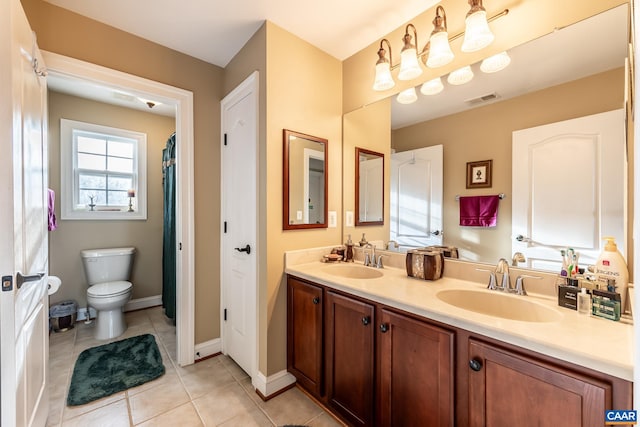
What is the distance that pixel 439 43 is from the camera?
1425 millimetres

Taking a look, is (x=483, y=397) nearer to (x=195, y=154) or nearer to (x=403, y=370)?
(x=403, y=370)

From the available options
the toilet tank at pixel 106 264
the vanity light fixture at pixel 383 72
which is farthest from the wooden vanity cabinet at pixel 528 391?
the toilet tank at pixel 106 264

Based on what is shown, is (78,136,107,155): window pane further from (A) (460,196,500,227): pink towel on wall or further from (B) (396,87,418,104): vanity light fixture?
(A) (460,196,500,227): pink towel on wall

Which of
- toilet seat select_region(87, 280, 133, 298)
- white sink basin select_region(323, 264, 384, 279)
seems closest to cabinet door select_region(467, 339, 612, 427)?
white sink basin select_region(323, 264, 384, 279)

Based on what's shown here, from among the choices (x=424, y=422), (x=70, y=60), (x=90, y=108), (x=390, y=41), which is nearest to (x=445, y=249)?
(x=424, y=422)

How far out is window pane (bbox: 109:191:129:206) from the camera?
3084mm

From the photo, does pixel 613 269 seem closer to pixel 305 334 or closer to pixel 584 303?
pixel 584 303

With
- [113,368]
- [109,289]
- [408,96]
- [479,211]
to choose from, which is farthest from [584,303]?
[109,289]

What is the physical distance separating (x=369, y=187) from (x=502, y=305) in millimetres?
1185

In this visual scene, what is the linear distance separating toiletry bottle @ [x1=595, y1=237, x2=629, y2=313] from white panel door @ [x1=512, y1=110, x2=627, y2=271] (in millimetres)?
74

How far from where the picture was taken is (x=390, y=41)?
1.80 m

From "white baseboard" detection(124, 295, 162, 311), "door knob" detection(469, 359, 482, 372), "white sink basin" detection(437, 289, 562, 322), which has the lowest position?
"white baseboard" detection(124, 295, 162, 311)

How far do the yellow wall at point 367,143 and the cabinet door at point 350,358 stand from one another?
2.42 feet

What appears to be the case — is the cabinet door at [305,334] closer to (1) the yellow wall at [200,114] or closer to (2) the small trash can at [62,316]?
(1) the yellow wall at [200,114]
